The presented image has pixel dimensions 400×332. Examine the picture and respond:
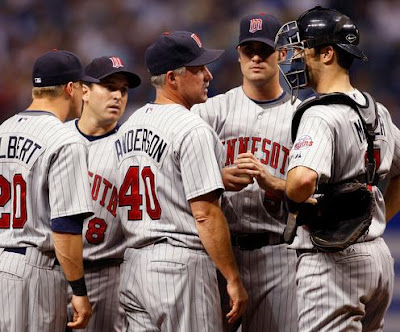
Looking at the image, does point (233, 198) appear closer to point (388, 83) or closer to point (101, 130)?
point (101, 130)

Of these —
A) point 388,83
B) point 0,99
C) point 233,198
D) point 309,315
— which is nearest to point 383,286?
point 309,315

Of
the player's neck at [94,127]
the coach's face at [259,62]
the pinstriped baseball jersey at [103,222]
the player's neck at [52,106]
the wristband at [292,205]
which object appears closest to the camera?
the wristband at [292,205]

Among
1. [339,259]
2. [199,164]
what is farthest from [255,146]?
[339,259]

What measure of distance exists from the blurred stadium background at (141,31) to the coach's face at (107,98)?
233 cm

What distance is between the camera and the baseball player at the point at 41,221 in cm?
390

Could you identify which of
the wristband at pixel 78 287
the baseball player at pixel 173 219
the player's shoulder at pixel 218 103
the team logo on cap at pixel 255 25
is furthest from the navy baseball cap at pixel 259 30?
the wristband at pixel 78 287

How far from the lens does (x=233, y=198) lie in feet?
14.4

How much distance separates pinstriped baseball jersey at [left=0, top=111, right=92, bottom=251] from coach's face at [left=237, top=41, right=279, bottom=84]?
1063mm

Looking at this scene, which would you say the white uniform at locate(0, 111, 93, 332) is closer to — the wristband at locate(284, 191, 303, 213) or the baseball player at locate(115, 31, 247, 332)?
the baseball player at locate(115, 31, 247, 332)

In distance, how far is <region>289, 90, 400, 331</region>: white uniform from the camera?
345 cm

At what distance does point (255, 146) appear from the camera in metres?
4.38

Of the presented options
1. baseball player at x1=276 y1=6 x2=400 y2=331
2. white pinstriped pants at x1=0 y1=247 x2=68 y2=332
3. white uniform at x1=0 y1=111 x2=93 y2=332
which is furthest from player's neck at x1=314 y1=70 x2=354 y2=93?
white pinstriped pants at x1=0 y1=247 x2=68 y2=332

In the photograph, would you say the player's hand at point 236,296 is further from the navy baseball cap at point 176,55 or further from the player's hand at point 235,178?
the navy baseball cap at point 176,55

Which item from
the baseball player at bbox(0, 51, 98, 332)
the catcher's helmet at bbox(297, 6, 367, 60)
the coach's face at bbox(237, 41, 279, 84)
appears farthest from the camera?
the coach's face at bbox(237, 41, 279, 84)
